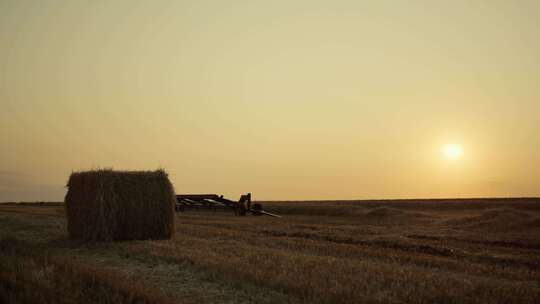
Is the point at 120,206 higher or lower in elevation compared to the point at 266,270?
higher

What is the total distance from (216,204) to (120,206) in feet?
70.3

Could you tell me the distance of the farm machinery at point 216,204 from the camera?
35.9m

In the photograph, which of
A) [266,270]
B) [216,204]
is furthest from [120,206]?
[216,204]

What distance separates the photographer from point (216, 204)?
3866cm

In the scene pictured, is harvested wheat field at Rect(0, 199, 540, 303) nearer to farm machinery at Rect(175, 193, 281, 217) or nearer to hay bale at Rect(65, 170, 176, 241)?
hay bale at Rect(65, 170, 176, 241)

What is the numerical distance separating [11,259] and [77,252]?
283 cm

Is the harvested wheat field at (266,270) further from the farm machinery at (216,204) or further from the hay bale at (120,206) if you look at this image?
the farm machinery at (216,204)

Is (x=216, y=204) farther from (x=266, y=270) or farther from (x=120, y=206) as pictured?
(x=266, y=270)

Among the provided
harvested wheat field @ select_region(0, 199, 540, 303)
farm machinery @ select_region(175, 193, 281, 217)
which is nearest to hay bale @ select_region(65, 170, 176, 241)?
harvested wheat field @ select_region(0, 199, 540, 303)

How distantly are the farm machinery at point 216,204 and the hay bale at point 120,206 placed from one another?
17.5 meters

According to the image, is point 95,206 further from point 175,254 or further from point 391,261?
point 391,261

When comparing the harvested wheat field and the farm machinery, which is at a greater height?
the farm machinery

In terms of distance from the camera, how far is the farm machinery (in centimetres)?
3591

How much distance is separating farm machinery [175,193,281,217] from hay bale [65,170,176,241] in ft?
57.3
